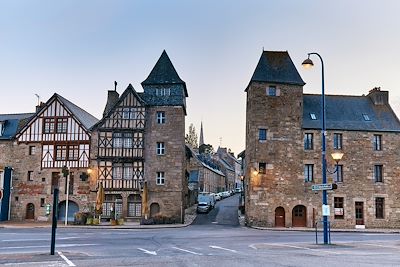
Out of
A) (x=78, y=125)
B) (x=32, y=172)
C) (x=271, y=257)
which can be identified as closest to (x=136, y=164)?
(x=78, y=125)

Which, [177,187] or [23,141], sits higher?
[23,141]

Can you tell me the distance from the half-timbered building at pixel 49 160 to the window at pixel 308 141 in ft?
56.1

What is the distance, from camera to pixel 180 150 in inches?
1382

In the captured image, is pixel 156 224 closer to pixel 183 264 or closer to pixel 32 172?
pixel 32 172

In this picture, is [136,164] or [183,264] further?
[136,164]

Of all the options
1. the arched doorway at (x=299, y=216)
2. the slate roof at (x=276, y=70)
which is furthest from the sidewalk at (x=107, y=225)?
the slate roof at (x=276, y=70)

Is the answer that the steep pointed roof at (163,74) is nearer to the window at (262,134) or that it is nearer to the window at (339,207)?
the window at (262,134)

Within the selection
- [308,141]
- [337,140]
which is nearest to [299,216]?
[308,141]

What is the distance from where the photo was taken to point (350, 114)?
35781 mm

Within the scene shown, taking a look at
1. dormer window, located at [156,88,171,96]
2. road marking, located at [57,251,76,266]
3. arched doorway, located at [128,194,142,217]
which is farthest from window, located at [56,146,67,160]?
road marking, located at [57,251,76,266]

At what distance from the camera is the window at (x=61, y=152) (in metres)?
36.4

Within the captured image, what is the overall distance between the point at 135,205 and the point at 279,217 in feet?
36.5

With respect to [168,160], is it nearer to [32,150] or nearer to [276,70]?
[276,70]

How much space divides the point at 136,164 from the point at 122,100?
17.3ft
